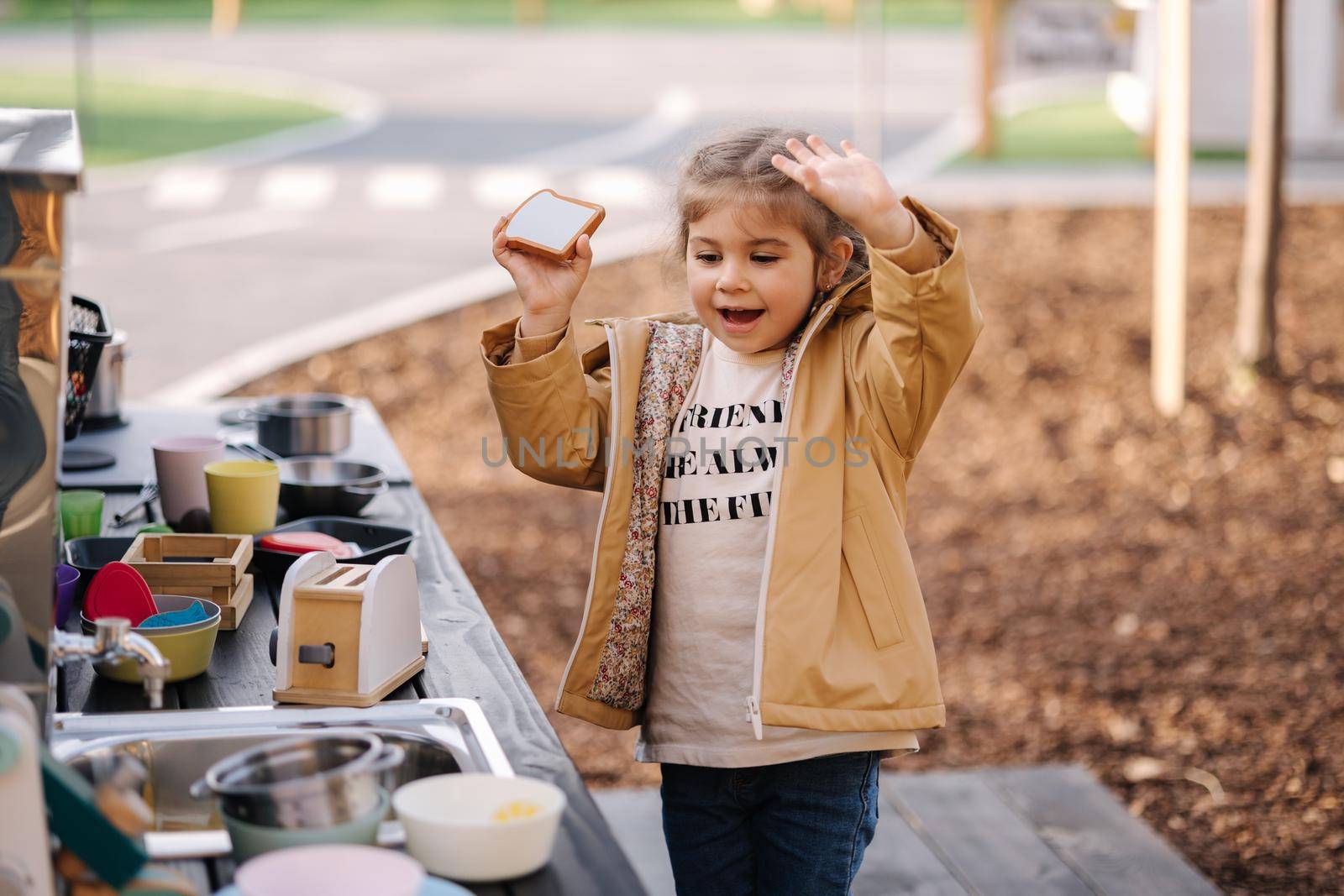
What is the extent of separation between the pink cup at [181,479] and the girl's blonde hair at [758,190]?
1.14 m

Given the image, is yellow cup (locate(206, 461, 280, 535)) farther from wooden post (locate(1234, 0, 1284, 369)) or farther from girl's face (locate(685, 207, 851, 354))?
wooden post (locate(1234, 0, 1284, 369))

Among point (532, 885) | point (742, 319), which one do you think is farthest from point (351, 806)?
point (742, 319)

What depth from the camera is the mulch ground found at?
4480 millimetres

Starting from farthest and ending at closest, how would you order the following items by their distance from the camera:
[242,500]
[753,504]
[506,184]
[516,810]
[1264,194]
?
1. [506,184]
2. [1264,194]
3. [242,500]
4. [753,504]
5. [516,810]

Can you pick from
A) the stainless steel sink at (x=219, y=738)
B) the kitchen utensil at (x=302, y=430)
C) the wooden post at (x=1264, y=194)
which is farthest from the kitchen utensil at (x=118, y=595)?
the wooden post at (x=1264, y=194)

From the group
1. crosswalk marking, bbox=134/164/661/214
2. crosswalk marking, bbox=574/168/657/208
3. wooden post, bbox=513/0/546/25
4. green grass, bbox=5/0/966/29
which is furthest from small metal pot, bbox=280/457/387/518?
green grass, bbox=5/0/966/29

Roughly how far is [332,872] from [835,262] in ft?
4.32

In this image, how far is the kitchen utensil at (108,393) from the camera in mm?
3793

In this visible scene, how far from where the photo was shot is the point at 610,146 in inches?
650

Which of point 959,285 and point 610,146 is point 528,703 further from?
point 610,146

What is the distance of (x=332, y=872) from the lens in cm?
148

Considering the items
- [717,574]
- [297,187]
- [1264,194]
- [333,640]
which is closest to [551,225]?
[717,574]

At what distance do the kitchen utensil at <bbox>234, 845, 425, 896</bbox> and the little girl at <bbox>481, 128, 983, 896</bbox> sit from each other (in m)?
0.83

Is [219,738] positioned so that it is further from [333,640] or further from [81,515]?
[81,515]
